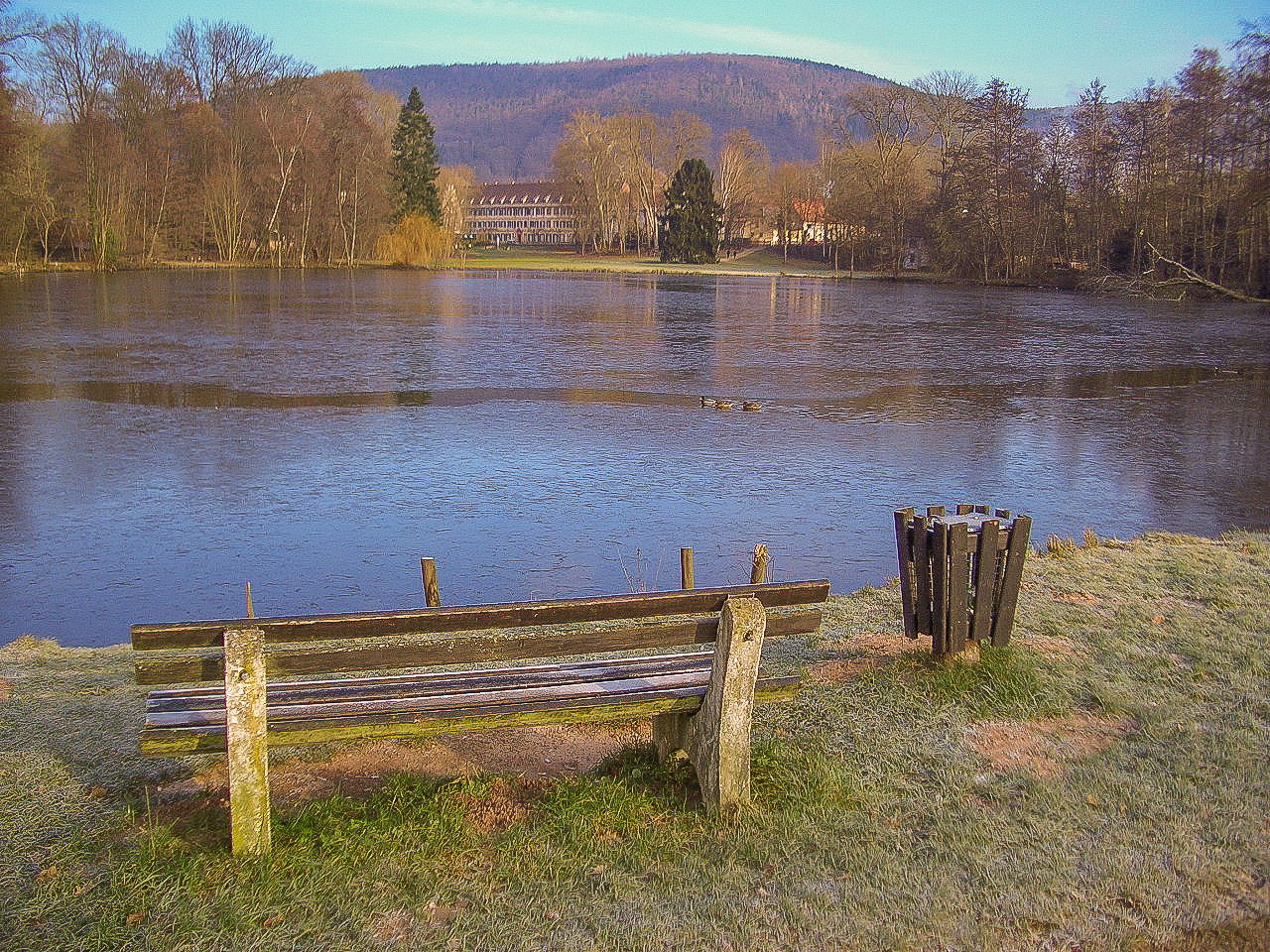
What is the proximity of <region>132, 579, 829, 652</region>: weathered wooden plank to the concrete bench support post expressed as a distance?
0.14 metres

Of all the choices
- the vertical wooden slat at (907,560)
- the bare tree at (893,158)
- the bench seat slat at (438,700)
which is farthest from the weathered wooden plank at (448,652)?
the bare tree at (893,158)

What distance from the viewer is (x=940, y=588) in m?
5.86

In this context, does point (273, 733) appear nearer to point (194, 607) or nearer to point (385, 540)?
point (194, 607)

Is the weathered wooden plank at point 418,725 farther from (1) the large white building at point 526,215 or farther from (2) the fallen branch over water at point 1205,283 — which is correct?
(1) the large white building at point 526,215

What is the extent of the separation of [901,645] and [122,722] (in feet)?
14.2

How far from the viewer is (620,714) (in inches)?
170

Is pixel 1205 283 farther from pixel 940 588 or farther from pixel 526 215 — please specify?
pixel 526 215

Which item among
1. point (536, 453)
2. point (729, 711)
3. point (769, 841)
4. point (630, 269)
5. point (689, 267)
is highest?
point (689, 267)

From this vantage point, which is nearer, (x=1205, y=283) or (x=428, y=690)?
(x=428, y=690)

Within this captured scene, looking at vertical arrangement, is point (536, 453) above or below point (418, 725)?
below

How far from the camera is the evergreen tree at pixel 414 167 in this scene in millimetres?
87375

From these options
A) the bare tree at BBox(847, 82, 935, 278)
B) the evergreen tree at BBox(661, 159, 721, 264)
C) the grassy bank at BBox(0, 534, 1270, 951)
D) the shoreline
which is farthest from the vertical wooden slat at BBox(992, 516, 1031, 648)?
the evergreen tree at BBox(661, 159, 721, 264)

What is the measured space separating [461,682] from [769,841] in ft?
4.37

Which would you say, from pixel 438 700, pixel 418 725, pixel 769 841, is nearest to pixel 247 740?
pixel 418 725
